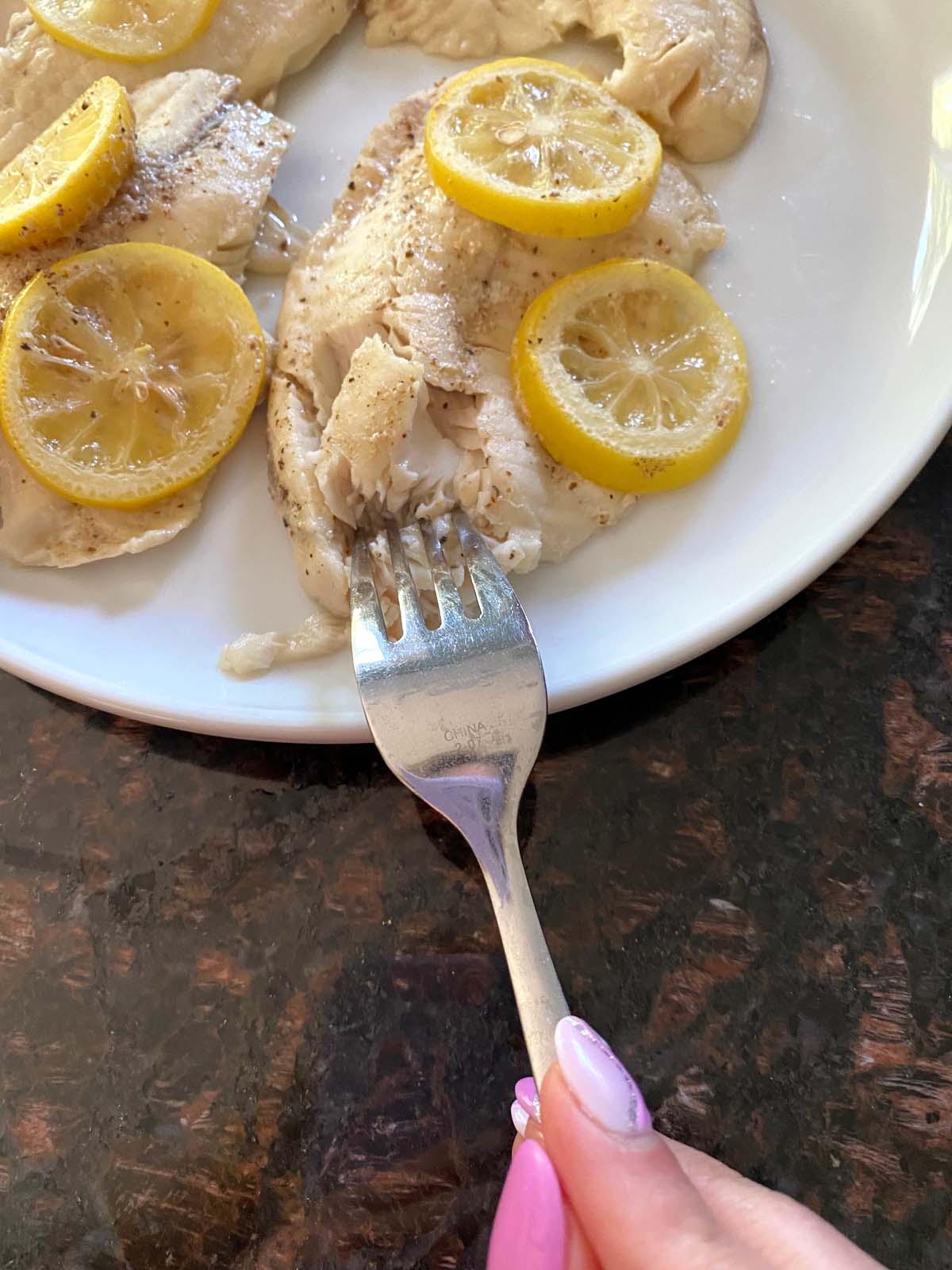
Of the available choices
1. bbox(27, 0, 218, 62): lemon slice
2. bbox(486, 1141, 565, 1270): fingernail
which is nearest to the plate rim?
bbox(486, 1141, 565, 1270): fingernail

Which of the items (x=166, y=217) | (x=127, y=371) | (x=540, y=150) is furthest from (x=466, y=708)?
(x=166, y=217)

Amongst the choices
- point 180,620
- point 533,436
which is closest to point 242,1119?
point 180,620

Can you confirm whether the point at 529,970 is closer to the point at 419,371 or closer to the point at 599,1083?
the point at 599,1083

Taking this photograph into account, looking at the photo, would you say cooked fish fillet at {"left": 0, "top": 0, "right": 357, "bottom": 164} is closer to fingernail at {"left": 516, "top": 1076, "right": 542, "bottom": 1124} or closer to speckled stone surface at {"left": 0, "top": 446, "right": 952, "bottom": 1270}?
speckled stone surface at {"left": 0, "top": 446, "right": 952, "bottom": 1270}

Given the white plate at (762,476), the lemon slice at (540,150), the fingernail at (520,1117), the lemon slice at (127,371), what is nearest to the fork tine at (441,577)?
the white plate at (762,476)

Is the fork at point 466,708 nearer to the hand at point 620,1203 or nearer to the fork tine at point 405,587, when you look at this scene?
the fork tine at point 405,587
